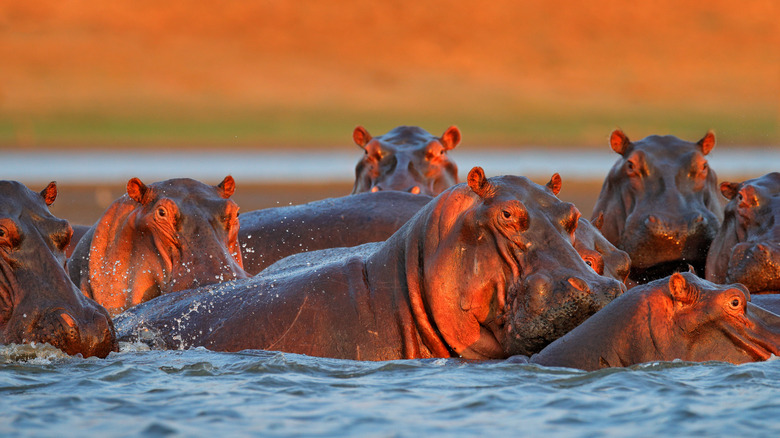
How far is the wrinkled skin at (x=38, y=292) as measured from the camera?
5.55 m

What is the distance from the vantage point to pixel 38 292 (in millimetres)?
5609

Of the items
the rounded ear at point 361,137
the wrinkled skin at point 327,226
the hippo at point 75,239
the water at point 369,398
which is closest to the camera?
the water at point 369,398

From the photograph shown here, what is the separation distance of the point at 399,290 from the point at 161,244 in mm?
1896

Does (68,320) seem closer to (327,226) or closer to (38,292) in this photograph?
(38,292)

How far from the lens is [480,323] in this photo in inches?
220

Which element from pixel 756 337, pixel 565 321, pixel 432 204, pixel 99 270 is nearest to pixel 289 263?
→ pixel 99 270

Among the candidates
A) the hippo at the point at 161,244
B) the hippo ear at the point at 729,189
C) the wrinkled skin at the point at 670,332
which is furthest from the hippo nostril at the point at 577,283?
the hippo ear at the point at 729,189

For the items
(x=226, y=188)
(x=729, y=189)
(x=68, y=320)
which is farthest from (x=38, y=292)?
(x=729, y=189)

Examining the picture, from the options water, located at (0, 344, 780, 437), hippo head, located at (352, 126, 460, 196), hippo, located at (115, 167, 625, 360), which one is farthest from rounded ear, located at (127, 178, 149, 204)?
hippo head, located at (352, 126, 460, 196)

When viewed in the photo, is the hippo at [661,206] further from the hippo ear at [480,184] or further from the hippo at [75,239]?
the hippo at [75,239]

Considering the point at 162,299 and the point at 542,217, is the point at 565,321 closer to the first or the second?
the point at 542,217

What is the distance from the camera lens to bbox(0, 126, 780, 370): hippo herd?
5355 mm

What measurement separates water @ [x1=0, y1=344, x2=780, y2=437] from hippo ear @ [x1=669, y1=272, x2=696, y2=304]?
0.28m

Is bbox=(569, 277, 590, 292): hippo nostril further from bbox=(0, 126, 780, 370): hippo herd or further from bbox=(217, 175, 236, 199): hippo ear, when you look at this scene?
bbox=(217, 175, 236, 199): hippo ear
